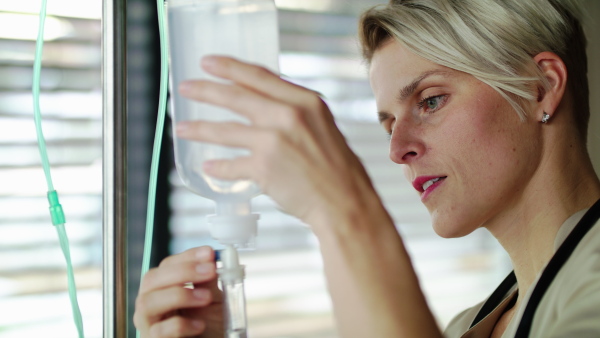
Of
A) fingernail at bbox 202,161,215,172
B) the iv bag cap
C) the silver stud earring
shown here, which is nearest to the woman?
the silver stud earring

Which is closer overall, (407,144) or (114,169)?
(114,169)

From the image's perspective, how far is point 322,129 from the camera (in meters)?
0.55

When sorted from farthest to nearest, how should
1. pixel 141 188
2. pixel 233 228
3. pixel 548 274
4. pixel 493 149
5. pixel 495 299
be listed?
pixel 141 188
pixel 495 299
pixel 493 149
pixel 548 274
pixel 233 228

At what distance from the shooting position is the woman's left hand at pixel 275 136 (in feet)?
1.75

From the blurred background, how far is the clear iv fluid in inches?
17.7

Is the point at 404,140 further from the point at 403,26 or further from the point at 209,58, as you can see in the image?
the point at 209,58

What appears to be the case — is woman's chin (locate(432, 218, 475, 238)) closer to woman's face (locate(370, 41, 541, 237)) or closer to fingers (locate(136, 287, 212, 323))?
woman's face (locate(370, 41, 541, 237))

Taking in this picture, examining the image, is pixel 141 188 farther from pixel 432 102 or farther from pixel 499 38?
pixel 499 38

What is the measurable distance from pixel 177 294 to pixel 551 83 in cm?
83

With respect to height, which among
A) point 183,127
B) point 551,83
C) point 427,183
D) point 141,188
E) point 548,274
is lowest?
point 548,274

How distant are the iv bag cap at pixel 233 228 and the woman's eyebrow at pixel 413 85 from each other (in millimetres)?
577

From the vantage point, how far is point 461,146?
1059 mm

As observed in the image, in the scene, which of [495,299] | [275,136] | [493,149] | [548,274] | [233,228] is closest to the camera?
[275,136]

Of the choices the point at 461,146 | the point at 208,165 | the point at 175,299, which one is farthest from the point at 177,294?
the point at 461,146
